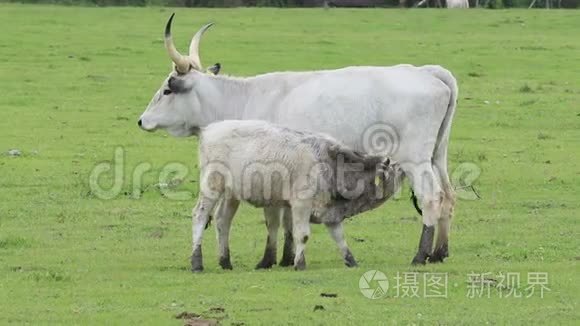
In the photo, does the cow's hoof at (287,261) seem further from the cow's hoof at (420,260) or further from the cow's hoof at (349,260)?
the cow's hoof at (420,260)

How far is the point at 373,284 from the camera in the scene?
38.0 ft

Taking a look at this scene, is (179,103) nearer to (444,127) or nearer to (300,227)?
(300,227)

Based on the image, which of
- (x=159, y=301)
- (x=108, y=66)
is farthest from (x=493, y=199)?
(x=108, y=66)

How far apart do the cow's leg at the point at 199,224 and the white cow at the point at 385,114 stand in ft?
0.79

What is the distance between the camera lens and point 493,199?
17.0m

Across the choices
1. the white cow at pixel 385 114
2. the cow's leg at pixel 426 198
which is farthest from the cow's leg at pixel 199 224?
the cow's leg at pixel 426 198

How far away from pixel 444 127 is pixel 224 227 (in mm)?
2321

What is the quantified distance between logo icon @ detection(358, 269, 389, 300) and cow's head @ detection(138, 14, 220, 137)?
282 centimetres

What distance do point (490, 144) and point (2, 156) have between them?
24.2 ft

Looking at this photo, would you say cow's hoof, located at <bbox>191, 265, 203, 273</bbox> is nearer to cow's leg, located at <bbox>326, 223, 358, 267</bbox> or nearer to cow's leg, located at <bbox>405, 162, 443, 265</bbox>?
cow's leg, located at <bbox>326, 223, 358, 267</bbox>

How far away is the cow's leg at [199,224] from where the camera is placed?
494 inches

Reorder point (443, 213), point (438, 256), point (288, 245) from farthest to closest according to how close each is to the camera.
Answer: point (443, 213) → point (438, 256) → point (288, 245)

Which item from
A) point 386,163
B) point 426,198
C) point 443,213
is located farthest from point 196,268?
point 443,213

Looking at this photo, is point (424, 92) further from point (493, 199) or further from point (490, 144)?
point (490, 144)
